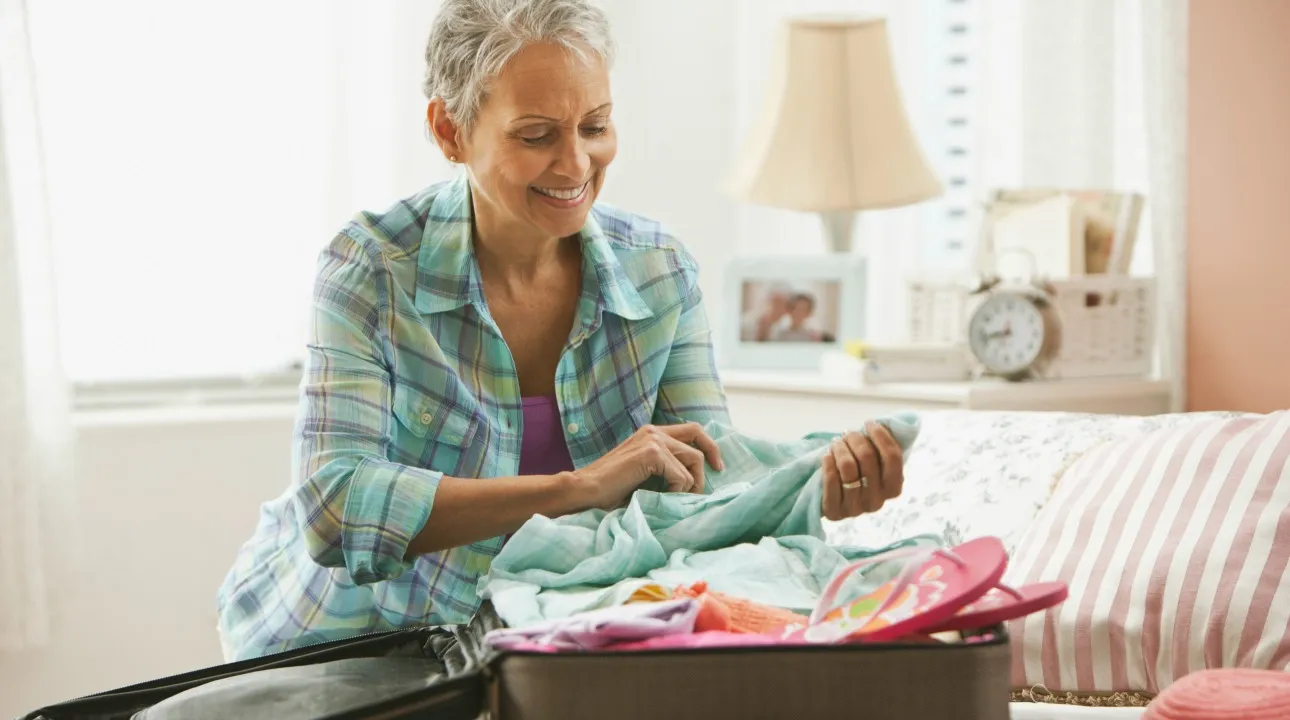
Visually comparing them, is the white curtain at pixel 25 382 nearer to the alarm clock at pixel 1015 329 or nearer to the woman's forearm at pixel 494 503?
the woman's forearm at pixel 494 503

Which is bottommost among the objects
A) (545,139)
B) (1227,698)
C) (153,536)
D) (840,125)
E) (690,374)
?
(153,536)

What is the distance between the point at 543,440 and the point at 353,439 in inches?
10.8

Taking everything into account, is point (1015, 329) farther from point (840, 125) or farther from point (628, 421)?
point (628, 421)

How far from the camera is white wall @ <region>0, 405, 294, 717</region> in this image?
278cm

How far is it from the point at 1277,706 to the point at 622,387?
0.81m

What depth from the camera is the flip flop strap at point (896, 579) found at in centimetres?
99

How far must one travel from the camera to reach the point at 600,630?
3.13ft

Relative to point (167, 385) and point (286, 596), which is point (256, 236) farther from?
point (286, 596)

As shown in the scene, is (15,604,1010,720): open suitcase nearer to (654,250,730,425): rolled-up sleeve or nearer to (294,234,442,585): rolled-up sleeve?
(294,234,442,585): rolled-up sleeve

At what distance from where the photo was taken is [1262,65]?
7.86ft

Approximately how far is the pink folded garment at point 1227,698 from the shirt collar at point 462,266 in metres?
0.75

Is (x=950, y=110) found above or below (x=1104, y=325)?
above

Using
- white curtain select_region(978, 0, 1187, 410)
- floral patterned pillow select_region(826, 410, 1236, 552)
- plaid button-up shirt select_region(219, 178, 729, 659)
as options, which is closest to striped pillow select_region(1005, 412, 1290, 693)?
floral patterned pillow select_region(826, 410, 1236, 552)

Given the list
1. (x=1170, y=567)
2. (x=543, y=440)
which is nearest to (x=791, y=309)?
Answer: (x=543, y=440)
